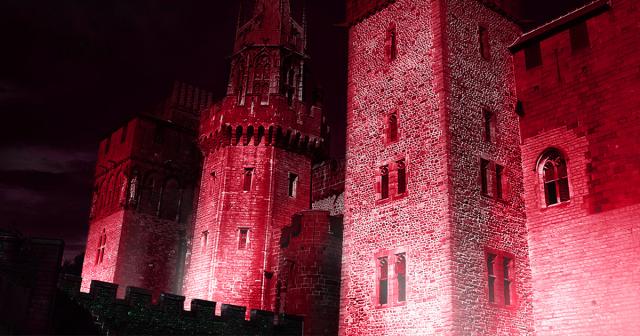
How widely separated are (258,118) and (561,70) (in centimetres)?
1477

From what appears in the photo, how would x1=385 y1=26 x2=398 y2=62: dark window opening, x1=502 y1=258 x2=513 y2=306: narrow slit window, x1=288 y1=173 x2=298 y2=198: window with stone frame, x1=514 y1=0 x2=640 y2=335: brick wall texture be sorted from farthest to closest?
x1=288 y1=173 x2=298 y2=198: window with stone frame < x1=385 y1=26 x2=398 y2=62: dark window opening < x1=502 y1=258 x2=513 y2=306: narrow slit window < x1=514 y1=0 x2=640 y2=335: brick wall texture

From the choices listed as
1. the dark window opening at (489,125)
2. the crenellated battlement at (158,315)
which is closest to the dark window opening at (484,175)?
the dark window opening at (489,125)

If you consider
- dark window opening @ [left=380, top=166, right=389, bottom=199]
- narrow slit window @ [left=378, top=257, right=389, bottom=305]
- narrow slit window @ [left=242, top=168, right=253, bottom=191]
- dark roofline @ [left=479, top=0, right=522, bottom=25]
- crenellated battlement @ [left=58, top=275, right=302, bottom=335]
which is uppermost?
dark roofline @ [left=479, top=0, right=522, bottom=25]

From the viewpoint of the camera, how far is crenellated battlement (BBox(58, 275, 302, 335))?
65.5ft

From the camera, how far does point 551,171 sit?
21.7 metres

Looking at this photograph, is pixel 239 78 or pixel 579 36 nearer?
pixel 579 36

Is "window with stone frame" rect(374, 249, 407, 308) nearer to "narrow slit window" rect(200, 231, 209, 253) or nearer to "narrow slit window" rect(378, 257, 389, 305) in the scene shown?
"narrow slit window" rect(378, 257, 389, 305)

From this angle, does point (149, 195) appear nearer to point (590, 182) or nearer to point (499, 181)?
point (499, 181)

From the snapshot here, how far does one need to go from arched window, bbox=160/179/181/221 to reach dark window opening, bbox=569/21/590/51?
2347 centimetres

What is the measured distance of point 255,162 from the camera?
30625mm

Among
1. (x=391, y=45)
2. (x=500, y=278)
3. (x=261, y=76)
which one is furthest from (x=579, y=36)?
(x=261, y=76)

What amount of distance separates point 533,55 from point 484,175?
218 inches

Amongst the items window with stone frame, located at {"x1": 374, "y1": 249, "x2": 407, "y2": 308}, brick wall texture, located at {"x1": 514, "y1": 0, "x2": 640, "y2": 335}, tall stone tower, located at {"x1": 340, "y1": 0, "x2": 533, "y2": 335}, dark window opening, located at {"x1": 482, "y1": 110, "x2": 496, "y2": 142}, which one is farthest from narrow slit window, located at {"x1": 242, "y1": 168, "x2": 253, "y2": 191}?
brick wall texture, located at {"x1": 514, "y1": 0, "x2": 640, "y2": 335}

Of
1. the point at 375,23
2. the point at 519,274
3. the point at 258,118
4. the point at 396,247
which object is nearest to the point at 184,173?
the point at 258,118
